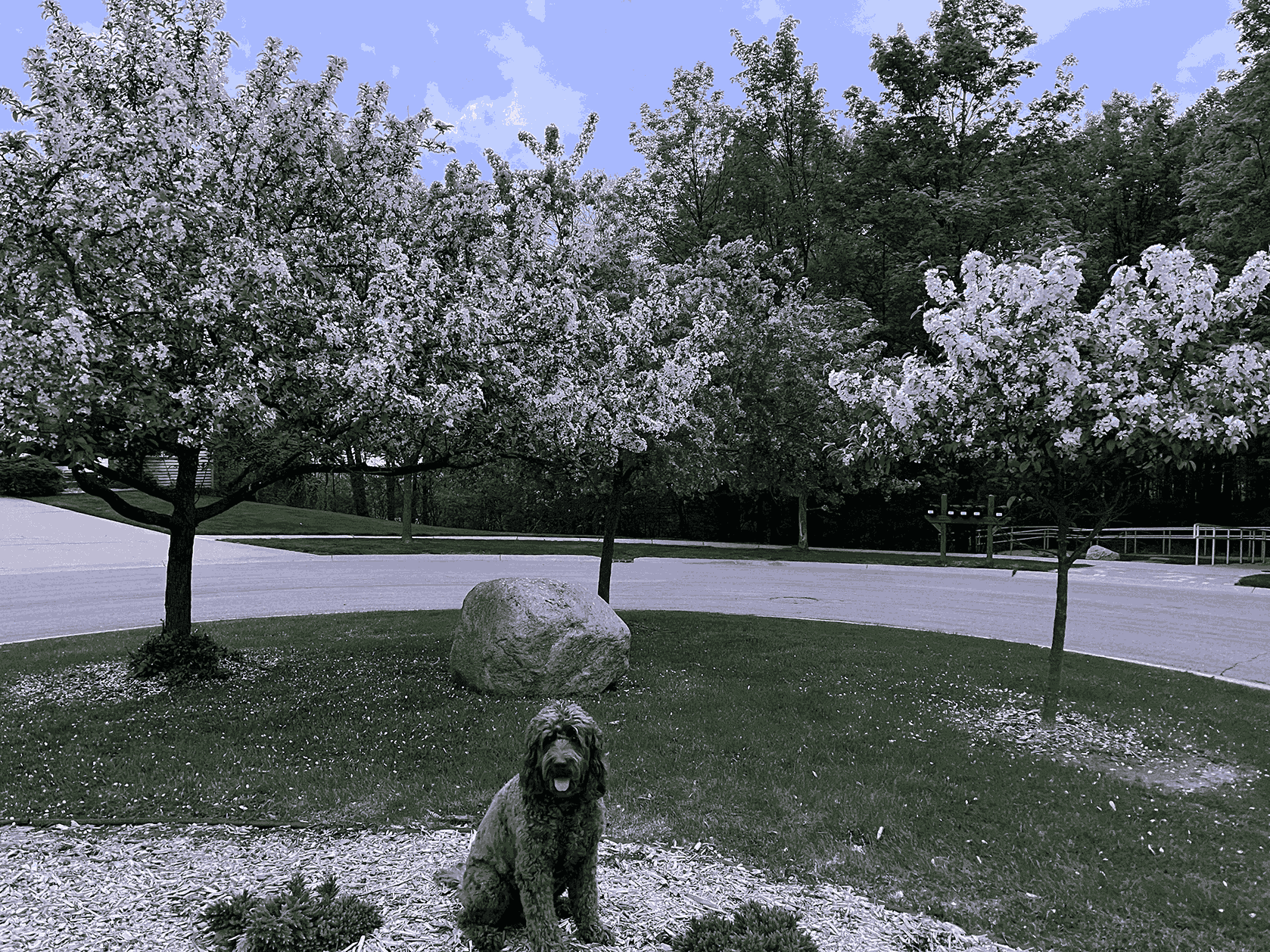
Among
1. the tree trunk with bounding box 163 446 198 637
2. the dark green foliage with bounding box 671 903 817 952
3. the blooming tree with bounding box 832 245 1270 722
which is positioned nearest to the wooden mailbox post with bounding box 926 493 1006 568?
the blooming tree with bounding box 832 245 1270 722

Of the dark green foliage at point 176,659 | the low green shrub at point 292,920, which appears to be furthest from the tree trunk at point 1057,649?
the dark green foliage at point 176,659

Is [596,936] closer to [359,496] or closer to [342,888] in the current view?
[342,888]

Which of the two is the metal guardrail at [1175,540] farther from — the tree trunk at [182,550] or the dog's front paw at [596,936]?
the dog's front paw at [596,936]

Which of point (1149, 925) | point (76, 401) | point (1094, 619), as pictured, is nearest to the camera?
point (1149, 925)

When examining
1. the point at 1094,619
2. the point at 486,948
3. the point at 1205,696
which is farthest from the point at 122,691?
the point at 1094,619

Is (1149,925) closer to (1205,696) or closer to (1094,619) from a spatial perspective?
(1205,696)

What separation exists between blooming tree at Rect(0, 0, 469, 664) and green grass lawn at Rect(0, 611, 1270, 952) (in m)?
2.39

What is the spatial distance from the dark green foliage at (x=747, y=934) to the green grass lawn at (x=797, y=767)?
0.74m

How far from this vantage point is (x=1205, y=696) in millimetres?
9023

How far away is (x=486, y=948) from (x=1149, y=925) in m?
3.59

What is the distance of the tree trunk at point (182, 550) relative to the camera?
923 centimetres

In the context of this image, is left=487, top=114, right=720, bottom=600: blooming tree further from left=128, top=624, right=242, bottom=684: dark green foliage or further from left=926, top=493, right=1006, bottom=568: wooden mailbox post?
left=926, top=493, right=1006, bottom=568: wooden mailbox post

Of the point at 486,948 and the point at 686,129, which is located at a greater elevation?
the point at 686,129

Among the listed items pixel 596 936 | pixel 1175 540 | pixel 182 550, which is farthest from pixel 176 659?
pixel 1175 540
